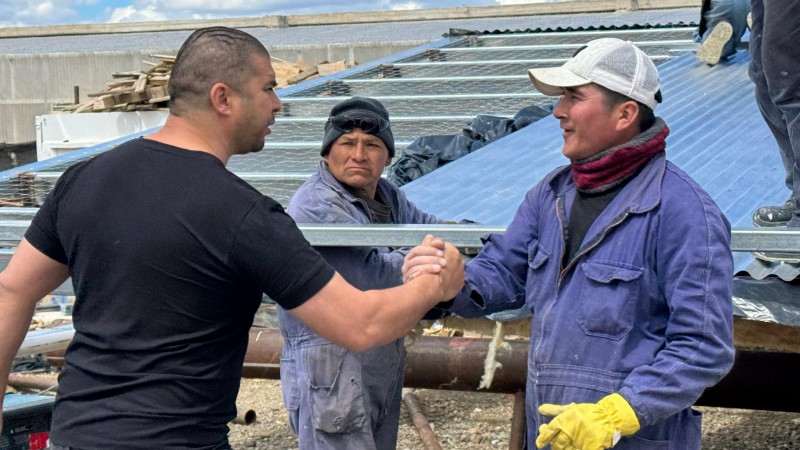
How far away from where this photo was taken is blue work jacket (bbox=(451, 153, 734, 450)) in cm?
295

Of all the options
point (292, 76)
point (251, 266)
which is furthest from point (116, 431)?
point (292, 76)

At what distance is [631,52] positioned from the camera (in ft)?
10.6

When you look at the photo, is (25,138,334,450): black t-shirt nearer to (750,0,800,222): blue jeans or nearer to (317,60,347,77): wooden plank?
(750,0,800,222): blue jeans

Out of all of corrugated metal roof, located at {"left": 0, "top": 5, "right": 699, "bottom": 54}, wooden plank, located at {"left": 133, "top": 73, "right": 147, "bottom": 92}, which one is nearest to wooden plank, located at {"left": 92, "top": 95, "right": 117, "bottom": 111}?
wooden plank, located at {"left": 133, "top": 73, "right": 147, "bottom": 92}

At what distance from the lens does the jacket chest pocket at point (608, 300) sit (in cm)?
306

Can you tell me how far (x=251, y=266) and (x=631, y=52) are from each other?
133 cm

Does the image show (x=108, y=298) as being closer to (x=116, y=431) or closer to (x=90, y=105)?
(x=116, y=431)

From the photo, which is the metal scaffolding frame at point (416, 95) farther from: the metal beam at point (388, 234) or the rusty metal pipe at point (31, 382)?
the metal beam at point (388, 234)

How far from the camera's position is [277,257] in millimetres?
2811

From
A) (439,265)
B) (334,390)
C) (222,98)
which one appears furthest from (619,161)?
(334,390)

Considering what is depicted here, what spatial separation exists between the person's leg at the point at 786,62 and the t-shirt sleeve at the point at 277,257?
2.11 meters

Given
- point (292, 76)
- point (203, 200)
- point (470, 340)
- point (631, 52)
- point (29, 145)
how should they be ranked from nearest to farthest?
point (203, 200) < point (631, 52) < point (470, 340) < point (292, 76) < point (29, 145)

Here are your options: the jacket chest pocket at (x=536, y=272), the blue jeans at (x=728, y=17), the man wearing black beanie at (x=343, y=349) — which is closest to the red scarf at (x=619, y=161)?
the jacket chest pocket at (x=536, y=272)

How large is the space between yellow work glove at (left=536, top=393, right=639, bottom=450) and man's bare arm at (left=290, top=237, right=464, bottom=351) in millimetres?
515
